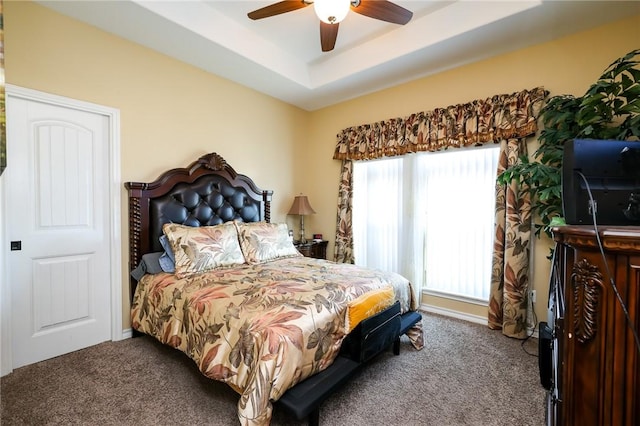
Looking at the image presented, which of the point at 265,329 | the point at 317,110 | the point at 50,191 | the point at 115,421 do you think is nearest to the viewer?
the point at 265,329

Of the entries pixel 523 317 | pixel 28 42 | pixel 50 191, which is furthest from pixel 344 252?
pixel 28 42

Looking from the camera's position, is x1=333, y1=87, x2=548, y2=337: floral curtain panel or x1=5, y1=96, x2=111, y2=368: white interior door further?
x1=333, y1=87, x2=548, y2=337: floral curtain panel

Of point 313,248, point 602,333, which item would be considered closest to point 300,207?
point 313,248

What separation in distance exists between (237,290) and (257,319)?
1.47ft

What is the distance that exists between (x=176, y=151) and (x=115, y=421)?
2.39 metres

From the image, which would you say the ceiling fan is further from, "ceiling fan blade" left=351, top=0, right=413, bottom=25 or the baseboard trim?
the baseboard trim

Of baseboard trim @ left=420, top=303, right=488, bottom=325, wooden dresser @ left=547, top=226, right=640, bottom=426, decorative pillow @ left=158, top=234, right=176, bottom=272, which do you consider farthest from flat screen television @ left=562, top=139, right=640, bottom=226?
decorative pillow @ left=158, top=234, right=176, bottom=272

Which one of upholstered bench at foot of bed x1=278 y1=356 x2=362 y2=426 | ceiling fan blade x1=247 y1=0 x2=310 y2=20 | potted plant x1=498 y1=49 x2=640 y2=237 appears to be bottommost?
upholstered bench at foot of bed x1=278 y1=356 x2=362 y2=426

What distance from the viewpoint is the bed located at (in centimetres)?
151

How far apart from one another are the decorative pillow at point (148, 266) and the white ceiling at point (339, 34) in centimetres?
205

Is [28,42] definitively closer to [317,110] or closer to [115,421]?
[115,421]

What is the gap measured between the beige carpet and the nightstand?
182cm

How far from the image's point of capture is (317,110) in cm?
455

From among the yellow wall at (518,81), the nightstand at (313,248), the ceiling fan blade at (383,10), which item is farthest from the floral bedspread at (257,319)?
the ceiling fan blade at (383,10)
